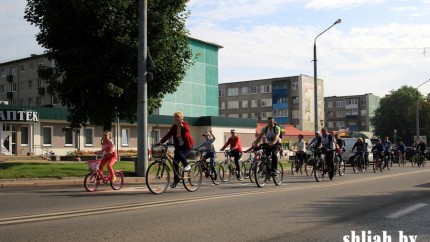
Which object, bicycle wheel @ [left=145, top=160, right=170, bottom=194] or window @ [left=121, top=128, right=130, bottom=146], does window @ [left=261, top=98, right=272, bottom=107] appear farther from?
bicycle wheel @ [left=145, top=160, right=170, bottom=194]

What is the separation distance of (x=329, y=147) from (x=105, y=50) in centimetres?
1003

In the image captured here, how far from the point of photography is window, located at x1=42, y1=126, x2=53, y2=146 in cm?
4291

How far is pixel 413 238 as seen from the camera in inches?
254

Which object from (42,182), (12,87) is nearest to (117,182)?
(42,182)

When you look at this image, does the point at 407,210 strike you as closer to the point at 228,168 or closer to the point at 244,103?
the point at 228,168

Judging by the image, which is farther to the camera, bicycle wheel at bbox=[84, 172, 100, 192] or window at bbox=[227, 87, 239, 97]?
window at bbox=[227, 87, 239, 97]

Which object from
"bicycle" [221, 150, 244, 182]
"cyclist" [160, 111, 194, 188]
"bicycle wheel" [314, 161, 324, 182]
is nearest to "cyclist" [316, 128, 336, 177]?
"bicycle wheel" [314, 161, 324, 182]

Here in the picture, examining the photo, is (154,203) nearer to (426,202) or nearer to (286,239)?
(286,239)

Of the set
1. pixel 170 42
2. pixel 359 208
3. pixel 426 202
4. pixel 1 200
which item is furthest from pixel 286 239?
pixel 170 42

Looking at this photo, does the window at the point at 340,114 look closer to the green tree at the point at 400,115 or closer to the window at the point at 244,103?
the green tree at the point at 400,115

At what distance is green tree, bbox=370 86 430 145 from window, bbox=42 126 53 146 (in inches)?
2692

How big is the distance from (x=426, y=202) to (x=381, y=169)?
50.6ft

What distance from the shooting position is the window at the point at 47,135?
42906 mm

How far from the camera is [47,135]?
4316 centimetres
